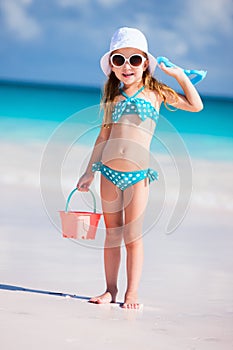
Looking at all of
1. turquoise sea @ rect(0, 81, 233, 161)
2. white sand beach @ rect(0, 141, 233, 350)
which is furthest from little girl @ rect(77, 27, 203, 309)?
turquoise sea @ rect(0, 81, 233, 161)

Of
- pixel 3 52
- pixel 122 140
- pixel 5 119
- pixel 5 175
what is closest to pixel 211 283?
pixel 122 140

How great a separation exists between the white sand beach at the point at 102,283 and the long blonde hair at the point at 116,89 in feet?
1.69

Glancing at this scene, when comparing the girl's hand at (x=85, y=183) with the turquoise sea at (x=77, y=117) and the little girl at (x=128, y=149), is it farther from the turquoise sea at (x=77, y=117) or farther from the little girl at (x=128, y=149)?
the turquoise sea at (x=77, y=117)

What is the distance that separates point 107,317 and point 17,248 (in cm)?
100

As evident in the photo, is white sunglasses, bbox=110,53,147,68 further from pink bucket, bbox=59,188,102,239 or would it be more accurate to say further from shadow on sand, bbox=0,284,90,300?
shadow on sand, bbox=0,284,90,300

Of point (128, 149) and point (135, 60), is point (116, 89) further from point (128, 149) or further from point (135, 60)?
point (128, 149)

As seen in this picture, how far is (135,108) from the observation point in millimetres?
2990

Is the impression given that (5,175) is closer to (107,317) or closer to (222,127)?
(107,317)

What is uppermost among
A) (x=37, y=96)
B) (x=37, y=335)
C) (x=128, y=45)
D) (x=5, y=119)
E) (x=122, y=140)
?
(x=37, y=96)

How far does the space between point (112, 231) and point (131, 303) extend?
10.4 inches

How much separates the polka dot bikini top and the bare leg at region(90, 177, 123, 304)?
9.4 inches

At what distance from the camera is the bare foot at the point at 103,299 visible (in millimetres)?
2900

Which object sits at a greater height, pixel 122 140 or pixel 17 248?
pixel 122 140

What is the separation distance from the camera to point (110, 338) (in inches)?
96.0
